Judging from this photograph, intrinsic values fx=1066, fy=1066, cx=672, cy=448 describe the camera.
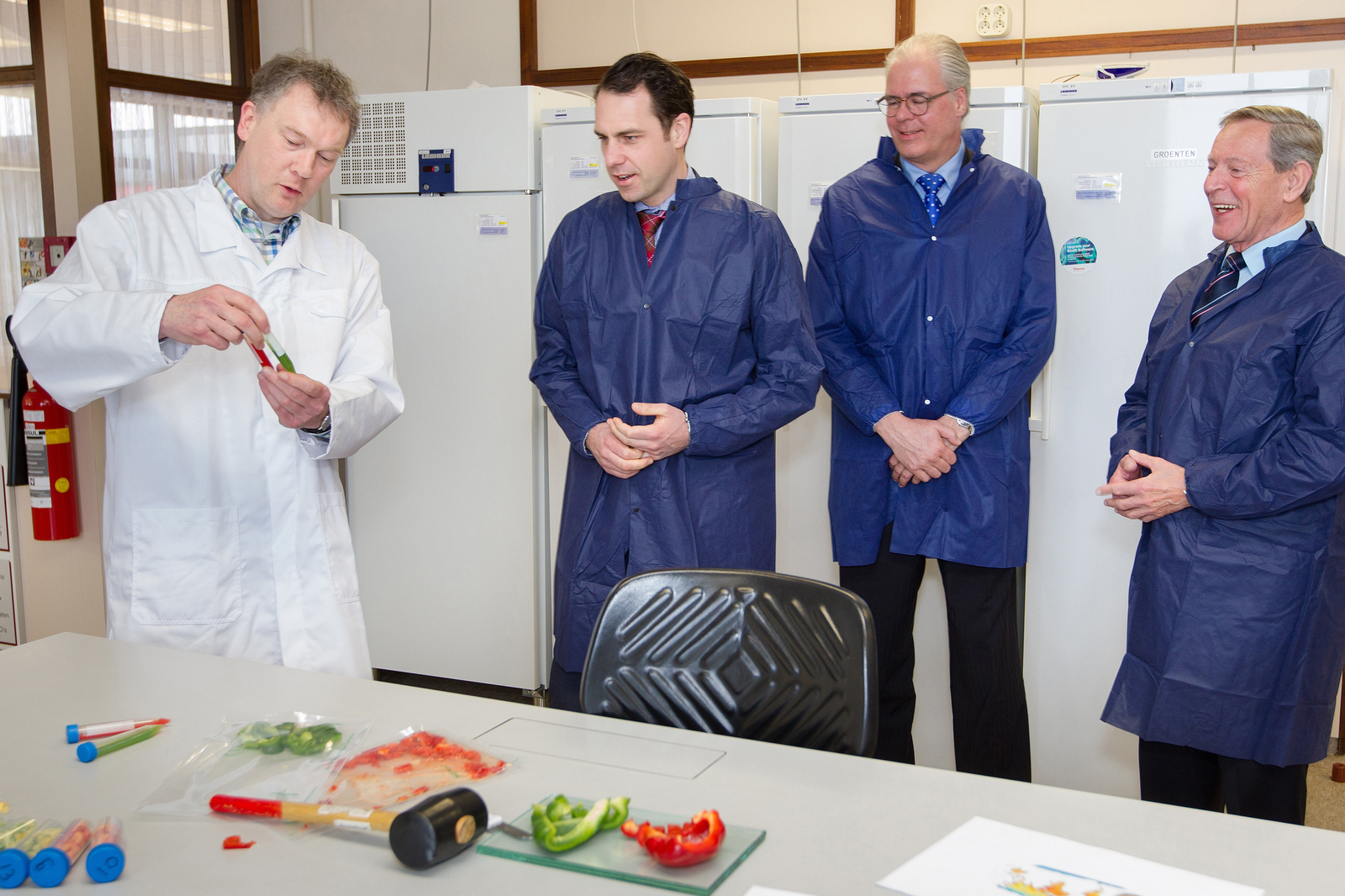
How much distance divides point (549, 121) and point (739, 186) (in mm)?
651

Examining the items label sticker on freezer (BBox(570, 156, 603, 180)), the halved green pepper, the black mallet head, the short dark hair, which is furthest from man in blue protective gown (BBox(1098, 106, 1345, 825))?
label sticker on freezer (BBox(570, 156, 603, 180))

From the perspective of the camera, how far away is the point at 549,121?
128 inches

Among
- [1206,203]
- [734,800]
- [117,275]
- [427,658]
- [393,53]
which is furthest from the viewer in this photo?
[393,53]

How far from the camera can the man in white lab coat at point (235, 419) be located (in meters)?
1.88

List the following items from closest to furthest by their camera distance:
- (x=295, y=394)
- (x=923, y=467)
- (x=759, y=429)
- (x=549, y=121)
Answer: (x=295, y=394) < (x=759, y=429) < (x=923, y=467) < (x=549, y=121)

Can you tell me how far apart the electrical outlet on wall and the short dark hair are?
2.26m

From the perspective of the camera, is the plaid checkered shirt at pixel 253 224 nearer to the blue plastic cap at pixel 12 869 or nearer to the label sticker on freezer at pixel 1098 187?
the blue plastic cap at pixel 12 869

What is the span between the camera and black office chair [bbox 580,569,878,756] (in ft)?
5.04

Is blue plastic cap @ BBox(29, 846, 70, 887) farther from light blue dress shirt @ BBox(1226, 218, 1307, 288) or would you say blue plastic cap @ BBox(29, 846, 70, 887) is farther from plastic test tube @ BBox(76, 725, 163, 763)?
light blue dress shirt @ BBox(1226, 218, 1307, 288)

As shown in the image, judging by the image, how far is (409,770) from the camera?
Answer: 1.26 m

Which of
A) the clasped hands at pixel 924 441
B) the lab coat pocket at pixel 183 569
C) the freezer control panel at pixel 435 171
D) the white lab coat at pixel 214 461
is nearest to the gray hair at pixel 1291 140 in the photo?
the clasped hands at pixel 924 441

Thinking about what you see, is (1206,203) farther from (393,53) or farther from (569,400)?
(393,53)

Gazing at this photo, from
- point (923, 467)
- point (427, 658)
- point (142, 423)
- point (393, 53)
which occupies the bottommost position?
point (427, 658)

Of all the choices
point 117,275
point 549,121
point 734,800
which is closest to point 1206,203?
point 549,121
